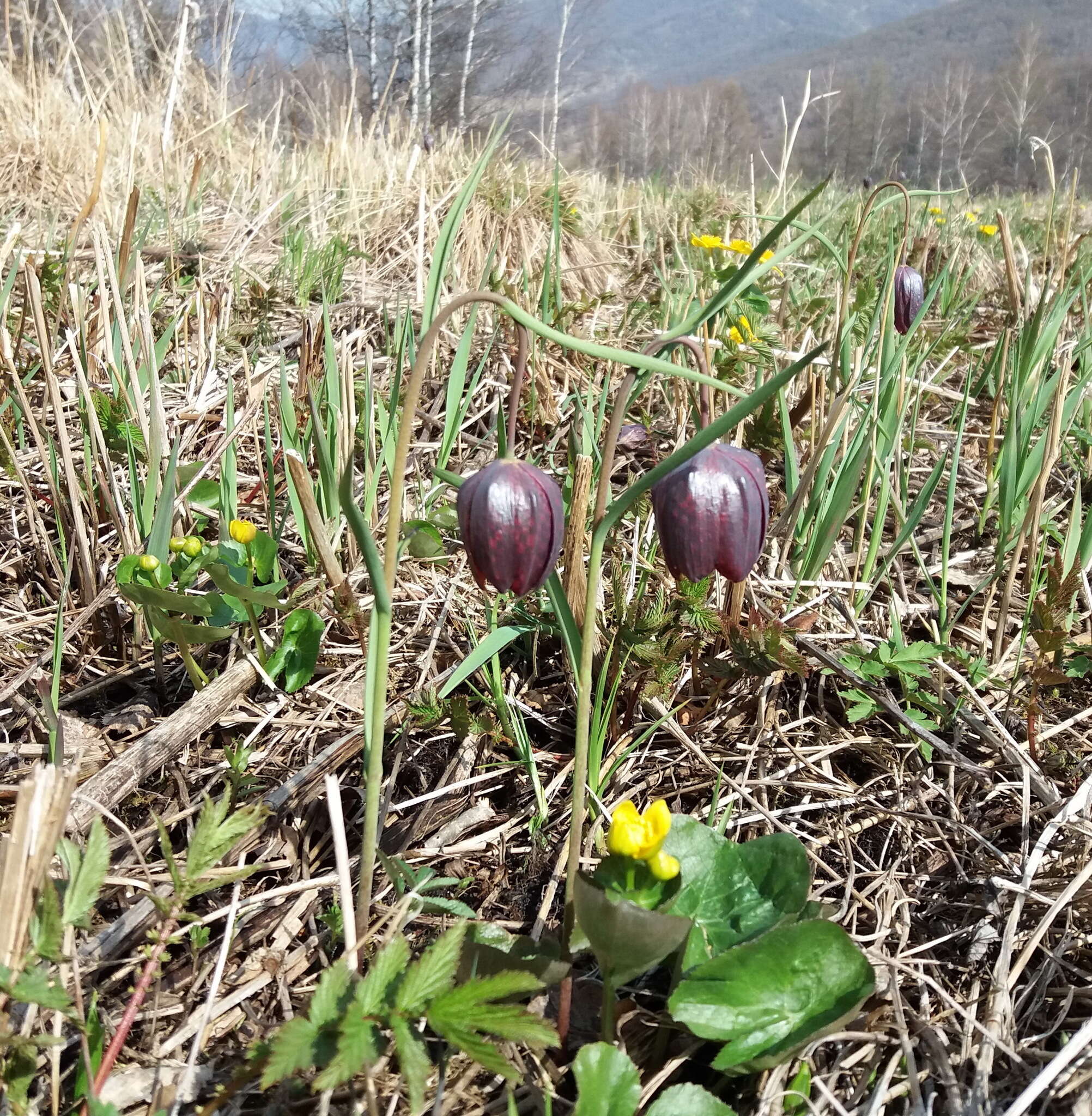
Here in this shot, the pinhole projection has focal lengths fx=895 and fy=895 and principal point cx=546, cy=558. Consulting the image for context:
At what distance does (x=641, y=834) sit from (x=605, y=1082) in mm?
201

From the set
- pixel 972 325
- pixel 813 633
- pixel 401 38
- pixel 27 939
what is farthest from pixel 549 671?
pixel 401 38

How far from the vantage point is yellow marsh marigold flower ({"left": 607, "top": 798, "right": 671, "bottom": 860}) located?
2.29 feet

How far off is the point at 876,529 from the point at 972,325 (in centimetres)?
150

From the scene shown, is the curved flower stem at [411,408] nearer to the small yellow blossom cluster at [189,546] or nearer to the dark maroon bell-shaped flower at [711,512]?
the dark maroon bell-shaped flower at [711,512]

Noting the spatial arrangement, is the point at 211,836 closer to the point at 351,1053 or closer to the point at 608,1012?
the point at 351,1053

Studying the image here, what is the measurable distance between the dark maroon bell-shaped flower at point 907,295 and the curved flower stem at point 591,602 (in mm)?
898

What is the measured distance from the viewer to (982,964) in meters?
0.92

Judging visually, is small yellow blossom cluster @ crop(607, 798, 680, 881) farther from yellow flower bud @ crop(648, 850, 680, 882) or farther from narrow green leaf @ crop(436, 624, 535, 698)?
narrow green leaf @ crop(436, 624, 535, 698)

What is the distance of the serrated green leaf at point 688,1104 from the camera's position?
2.38 ft

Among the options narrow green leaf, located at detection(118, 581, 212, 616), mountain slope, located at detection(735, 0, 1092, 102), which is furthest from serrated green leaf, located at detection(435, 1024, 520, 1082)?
mountain slope, located at detection(735, 0, 1092, 102)

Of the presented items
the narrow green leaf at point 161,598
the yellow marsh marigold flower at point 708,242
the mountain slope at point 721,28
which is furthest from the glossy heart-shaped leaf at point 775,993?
the mountain slope at point 721,28

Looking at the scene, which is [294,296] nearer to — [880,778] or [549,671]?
[549,671]

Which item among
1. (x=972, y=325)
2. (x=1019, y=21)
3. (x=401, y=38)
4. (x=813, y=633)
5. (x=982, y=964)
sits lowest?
(x=982, y=964)

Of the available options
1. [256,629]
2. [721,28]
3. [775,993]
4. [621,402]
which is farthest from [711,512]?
[721,28]
